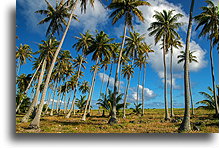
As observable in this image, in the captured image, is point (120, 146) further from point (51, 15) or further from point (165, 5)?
point (51, 15)

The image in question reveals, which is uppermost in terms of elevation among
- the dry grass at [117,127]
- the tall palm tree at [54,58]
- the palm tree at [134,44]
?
the palm tree at [134,44]

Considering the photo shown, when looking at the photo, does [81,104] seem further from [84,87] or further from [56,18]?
[56,18]

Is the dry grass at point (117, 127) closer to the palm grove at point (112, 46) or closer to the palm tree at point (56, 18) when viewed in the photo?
the palm grove at point (112, 46)

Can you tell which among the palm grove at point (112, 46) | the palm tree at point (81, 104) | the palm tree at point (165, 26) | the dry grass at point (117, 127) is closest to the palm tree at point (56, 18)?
the palm grove at point (112, 46)

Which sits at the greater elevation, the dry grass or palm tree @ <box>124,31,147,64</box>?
palm tree @ <box>124,31,147,64</box>

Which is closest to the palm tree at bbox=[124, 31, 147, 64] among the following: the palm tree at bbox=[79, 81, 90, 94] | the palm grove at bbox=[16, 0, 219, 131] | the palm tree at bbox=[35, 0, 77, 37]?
the palm grove at bbox=[16, 0, 219, 131]

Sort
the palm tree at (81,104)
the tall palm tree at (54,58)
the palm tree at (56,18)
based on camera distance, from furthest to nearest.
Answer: the palm tree at (81,104), the palm tree at (56,18), the tall palm tree at (54,58)

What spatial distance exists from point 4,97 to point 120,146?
414 centimetres

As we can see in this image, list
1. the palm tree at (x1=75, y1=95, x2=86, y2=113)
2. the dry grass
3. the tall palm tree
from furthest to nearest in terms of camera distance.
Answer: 1. the palm tree at (x1=75, y1=95, x2=86, y2=113)
2. the tall palm tree
3. the dry grass

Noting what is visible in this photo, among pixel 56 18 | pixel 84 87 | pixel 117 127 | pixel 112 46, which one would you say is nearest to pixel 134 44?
pixel 112 46

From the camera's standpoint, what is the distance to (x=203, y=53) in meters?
6.94

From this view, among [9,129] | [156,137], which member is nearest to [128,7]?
[156,137]

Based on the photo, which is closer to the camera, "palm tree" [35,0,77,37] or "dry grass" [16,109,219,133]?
"dry grass" [16,109,219,133]

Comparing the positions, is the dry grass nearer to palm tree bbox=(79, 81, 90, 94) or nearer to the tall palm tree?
the tall palm tree
